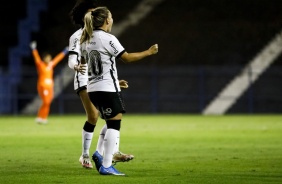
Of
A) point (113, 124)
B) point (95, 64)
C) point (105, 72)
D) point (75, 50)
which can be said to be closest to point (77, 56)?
point (75, 50)

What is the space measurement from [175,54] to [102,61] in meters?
21.7

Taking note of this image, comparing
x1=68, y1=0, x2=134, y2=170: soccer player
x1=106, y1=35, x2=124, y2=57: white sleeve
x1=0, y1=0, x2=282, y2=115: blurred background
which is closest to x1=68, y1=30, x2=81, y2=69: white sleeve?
x1=68, y1=0, x2=134, y2=170: soccer player

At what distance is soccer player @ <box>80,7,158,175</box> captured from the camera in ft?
32.9

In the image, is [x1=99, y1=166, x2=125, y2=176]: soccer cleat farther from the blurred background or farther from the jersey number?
the blurred background

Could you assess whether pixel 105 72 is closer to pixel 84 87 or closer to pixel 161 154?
pixel 84 87

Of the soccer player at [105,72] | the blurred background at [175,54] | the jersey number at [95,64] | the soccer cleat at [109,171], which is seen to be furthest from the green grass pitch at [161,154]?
the blurred background at [175,54]

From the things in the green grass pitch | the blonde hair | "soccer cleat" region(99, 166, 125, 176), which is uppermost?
the blonde hair

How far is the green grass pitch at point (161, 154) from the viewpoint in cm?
976

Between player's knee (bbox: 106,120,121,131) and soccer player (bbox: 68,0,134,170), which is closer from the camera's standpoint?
player's knee (bbox: 106,120,121,131)

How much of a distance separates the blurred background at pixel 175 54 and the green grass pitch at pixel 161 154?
8486 millimetres

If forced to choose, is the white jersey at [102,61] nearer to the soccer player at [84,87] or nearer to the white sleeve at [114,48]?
the white sleeve at [114,48]

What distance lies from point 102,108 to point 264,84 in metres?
21.2

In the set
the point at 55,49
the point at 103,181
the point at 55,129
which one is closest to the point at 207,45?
the point at 55,49

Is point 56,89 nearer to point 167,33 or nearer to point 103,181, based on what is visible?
point 167,33
